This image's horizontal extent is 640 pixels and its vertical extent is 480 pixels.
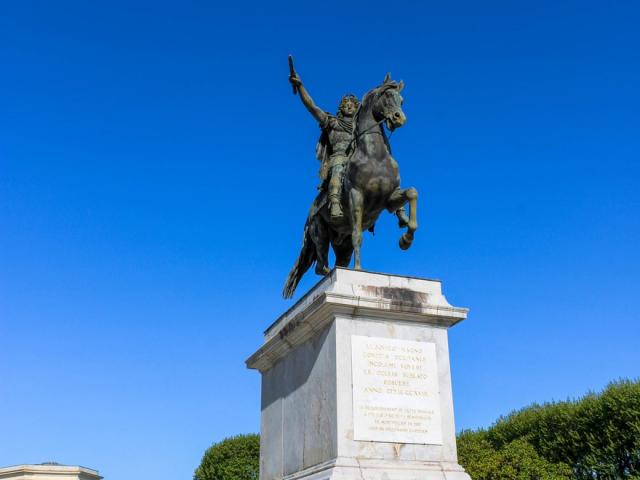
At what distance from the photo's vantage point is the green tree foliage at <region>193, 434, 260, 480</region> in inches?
1383

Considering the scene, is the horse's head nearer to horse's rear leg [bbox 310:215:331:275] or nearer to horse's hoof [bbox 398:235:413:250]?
horse's hoof [bbox 398:235:413:250]

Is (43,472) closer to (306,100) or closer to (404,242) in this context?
(306,100)

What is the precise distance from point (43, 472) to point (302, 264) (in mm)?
45814

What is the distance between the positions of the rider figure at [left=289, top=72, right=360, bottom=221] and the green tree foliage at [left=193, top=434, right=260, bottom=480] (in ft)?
79.5

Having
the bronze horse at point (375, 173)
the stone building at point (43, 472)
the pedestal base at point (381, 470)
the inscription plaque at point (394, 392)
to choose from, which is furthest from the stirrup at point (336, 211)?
the stone building at point (43, 472)

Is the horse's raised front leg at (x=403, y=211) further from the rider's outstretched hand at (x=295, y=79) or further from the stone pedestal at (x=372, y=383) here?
the rider's outstretched hand at (x=295, y=79)

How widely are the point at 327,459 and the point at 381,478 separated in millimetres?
808

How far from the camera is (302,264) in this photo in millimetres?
14594

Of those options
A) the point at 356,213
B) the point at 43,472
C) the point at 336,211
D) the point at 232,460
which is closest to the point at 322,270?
the point at 336,211

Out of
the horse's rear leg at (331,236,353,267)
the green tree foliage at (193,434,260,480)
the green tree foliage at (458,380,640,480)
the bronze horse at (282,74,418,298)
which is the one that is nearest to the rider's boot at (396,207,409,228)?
the bronze horse at (282,74,418,298)

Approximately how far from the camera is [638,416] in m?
23.6

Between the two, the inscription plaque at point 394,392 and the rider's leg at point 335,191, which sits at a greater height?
the rider's leg at point 335,191

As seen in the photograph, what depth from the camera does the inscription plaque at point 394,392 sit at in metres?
9.80

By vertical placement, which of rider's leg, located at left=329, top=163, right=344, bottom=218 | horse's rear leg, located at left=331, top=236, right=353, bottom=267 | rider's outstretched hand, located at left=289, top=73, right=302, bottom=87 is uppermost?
rider's outstretched hand, located at left=289, top=73, right=302, bottom=87
